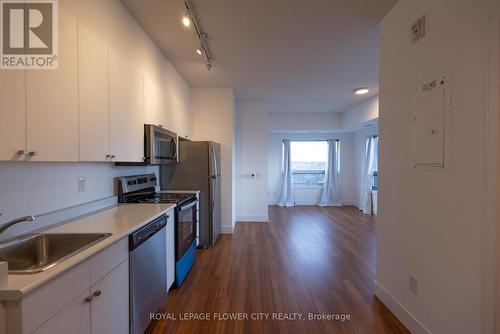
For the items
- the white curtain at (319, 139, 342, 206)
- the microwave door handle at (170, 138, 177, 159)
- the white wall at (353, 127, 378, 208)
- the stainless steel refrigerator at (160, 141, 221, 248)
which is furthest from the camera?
the white curtain at (319, 139, 342, 206)

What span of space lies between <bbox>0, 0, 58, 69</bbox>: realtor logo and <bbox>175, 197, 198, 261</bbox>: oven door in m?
1.69

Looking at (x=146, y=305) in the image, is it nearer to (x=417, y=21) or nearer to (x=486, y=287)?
(x=486, y=287)

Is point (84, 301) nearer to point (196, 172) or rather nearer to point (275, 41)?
point (196, 172)

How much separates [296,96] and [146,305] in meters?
4.50

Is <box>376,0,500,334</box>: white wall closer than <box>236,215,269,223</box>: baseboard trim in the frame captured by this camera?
Yes

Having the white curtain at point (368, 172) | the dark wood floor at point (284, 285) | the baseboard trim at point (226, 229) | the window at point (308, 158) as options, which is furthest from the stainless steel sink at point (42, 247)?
the window at point (308, 158)

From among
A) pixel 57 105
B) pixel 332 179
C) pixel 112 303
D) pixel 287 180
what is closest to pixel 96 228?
pixel 112 303

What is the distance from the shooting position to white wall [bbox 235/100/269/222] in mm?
5461

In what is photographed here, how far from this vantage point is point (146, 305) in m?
1.85

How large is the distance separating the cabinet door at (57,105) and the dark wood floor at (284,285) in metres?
1.59

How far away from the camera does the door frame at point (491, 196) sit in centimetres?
129

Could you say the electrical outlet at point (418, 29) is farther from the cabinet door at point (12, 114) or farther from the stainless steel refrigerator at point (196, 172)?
the stainless steel refrigerator at point (196, 172)

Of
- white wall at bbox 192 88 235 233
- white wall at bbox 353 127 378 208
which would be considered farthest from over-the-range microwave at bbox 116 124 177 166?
white wall at bbox 353 127 378 208

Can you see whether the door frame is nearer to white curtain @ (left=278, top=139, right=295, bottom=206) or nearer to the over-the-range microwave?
the over-the-range microwave
